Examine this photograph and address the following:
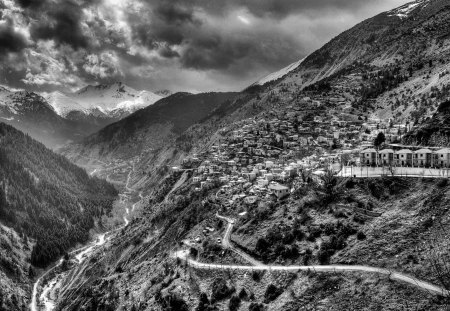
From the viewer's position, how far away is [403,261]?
179ft

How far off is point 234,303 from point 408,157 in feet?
148

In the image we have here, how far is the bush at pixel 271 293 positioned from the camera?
6092cm

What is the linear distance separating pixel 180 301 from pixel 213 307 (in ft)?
26.5

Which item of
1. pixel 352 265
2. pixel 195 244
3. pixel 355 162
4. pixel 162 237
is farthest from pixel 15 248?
pixel 352 265

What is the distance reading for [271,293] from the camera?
202 feet

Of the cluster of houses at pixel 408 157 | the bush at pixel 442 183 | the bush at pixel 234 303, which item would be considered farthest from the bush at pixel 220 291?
the cluster of houses at pixel 408 157

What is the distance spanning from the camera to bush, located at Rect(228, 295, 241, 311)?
63.5 m

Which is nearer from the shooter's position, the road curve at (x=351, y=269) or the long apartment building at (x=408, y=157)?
Result: the road curve at (x=351, y=269)

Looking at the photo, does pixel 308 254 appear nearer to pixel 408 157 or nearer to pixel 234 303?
pixel 234 303

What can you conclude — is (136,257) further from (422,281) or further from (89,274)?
(422,281)

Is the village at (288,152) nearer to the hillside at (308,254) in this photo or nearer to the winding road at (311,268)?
the hillside at (308,254)

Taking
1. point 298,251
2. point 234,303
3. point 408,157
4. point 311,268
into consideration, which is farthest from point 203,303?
point 408,157

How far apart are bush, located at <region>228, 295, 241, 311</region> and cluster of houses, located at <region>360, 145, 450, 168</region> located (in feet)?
134

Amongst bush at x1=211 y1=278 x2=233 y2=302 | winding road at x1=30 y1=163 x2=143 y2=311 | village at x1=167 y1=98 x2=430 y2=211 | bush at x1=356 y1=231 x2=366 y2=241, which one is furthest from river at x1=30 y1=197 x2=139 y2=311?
bush at x1=356 y1=231 x2=366 y2=241
